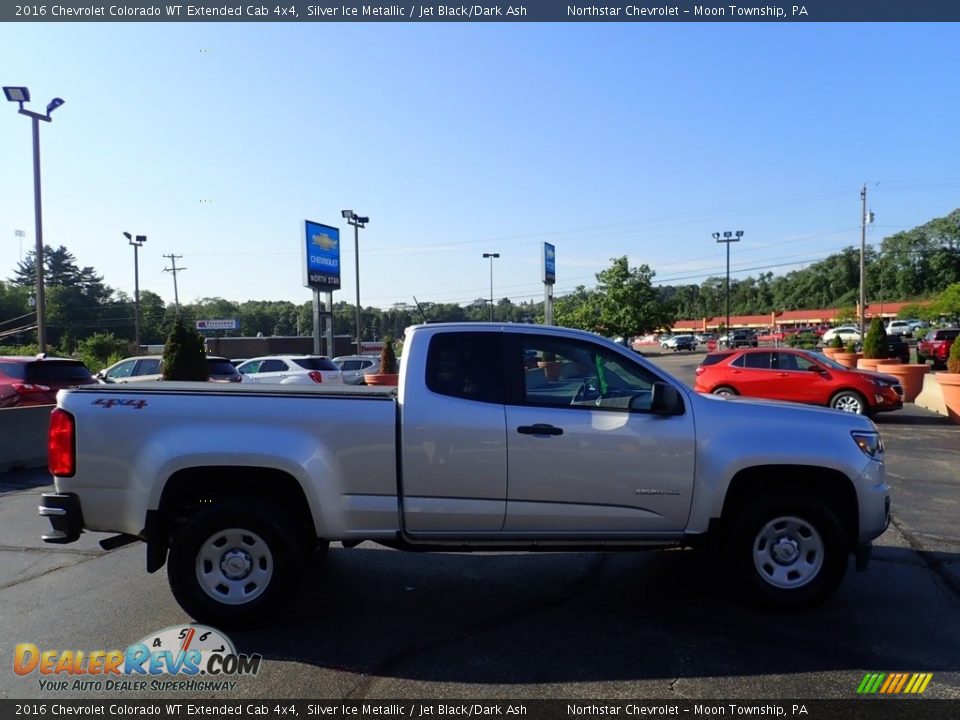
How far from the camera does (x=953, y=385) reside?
47.3 ft

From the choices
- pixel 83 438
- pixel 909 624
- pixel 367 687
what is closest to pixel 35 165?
pixel 83 438

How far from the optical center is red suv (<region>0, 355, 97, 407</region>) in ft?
43.4

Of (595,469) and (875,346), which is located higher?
(875,346)

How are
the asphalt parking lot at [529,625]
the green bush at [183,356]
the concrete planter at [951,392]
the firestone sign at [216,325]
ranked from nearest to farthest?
the asphalt parking lot at [529,625]
the concrete planter at [951,392]
the green bush at [183,356]
the firestone sign at [216,325]

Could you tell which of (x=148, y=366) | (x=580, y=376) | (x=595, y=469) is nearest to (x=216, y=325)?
(x=148, y=366)

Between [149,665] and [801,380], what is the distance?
1417 centimetres

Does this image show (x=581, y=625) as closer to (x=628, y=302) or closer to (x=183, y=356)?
(x=183, y=356)

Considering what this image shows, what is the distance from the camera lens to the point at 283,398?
453 cm

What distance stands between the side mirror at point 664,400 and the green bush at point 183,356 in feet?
→ 40.1

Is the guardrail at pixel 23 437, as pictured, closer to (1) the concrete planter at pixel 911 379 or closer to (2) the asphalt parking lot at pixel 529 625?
(2) the asphalt parking lot at pixel 529 625

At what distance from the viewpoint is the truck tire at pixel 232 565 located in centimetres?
444

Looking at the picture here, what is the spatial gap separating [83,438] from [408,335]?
2.18 m

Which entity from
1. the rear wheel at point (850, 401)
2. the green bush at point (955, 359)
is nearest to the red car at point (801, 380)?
the rear wheel at point (850, 401)

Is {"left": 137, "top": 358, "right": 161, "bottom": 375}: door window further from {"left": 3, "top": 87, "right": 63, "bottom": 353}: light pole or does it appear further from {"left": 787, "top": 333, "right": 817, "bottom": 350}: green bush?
{"left": 787, "top": 333, "right": 817, "bottom": 350}: green bush
